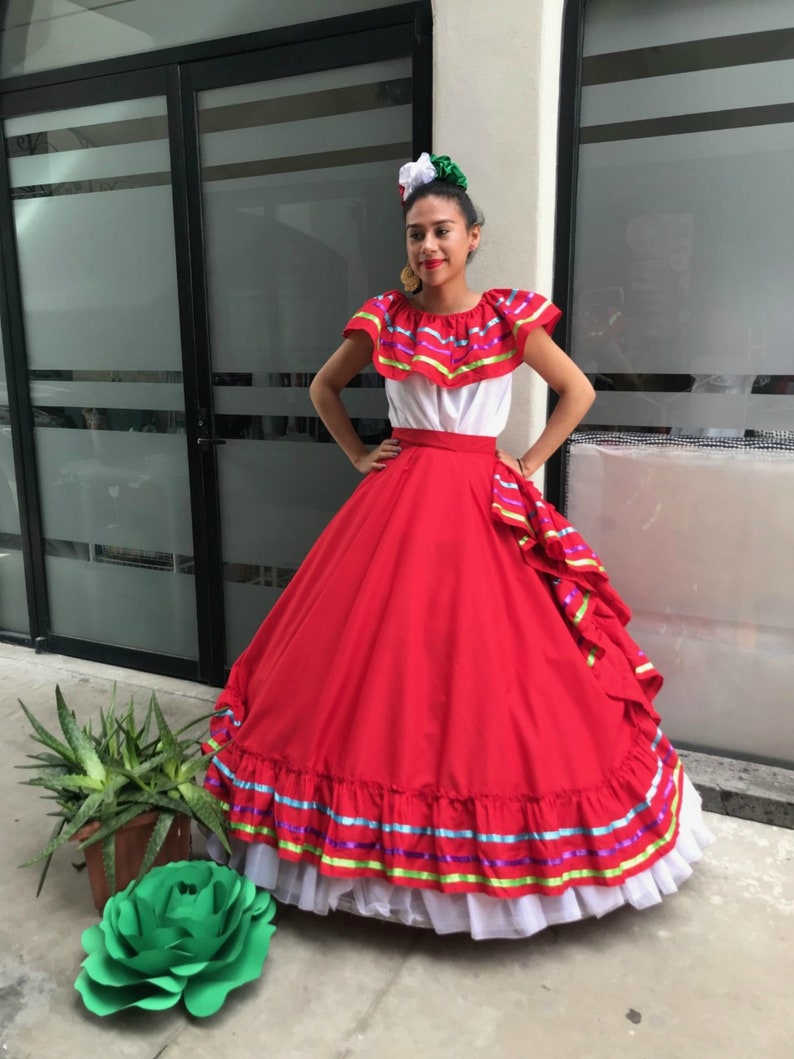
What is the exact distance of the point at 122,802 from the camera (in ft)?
6.80

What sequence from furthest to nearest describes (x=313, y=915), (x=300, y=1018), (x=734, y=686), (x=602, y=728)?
(x=734, y=686)
(x=313, y=915)
(x=602, y=728)
(x=300, y=1018)

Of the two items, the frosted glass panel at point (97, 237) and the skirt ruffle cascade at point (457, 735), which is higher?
the frosted glass panel at point (97, 237)

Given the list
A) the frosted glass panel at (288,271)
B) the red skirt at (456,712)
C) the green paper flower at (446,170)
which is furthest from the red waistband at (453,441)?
the frosted glass panel at (288,271)

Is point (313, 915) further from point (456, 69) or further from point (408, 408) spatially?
point (456, 69)

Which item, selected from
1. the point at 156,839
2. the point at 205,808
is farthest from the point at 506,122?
the point at 156,839

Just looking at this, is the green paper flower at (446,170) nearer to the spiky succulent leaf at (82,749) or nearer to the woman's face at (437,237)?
the woman's face at (437,237)

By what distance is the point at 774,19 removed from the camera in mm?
2420

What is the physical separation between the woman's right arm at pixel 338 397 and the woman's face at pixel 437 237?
0.96ft

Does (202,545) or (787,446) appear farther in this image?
(202,545)

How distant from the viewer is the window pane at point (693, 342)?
8.25ft

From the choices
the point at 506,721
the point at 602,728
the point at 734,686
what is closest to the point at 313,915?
the point at 506,721

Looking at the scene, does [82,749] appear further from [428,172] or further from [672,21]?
[672,21]

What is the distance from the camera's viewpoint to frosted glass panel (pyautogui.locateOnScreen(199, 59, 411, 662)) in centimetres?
306

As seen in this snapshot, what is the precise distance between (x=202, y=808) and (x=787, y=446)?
202cm
